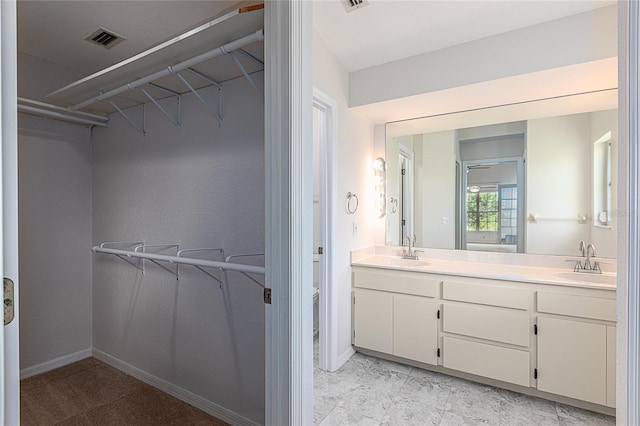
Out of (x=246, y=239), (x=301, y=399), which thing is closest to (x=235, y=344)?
(x=246, y=239)

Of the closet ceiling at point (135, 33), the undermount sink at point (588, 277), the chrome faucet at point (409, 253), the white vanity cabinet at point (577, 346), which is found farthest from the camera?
the chrome faucet at point (409, 253)

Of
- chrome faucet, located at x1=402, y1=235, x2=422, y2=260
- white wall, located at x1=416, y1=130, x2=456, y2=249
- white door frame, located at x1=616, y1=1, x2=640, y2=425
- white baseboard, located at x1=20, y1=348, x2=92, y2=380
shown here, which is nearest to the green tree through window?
white wall, located at x1=416, y1=130, x2=456, y2=249

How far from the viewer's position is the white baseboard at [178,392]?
1811 millimetres

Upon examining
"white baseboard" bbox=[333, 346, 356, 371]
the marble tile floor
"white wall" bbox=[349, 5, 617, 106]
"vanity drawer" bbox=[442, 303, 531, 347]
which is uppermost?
"white wall" bbox=[349, 5, 617, 106]

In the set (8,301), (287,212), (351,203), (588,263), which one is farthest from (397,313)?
(8,301)

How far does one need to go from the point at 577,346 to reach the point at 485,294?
57 centimetres

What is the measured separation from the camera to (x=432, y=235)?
2.96 metres

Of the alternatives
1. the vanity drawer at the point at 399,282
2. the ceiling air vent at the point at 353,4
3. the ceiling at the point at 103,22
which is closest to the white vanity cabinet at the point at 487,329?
the vanity drawer at the point at 399,282

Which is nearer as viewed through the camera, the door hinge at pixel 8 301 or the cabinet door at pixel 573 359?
the door hinge at pixel 8 301

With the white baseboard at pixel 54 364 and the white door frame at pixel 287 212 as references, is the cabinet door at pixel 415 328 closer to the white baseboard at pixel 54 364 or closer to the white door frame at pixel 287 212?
the white door frame at pixel 287 212

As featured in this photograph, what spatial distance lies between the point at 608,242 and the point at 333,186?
2.00 meters

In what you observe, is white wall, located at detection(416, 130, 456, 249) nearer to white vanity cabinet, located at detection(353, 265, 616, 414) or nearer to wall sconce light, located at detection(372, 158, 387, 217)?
wall sconce light, located at detection(372, 158, 387, 217)

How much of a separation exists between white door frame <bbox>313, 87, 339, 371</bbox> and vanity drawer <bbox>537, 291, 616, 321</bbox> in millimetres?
1443

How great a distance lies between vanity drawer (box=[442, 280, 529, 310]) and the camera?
2.14 meters
